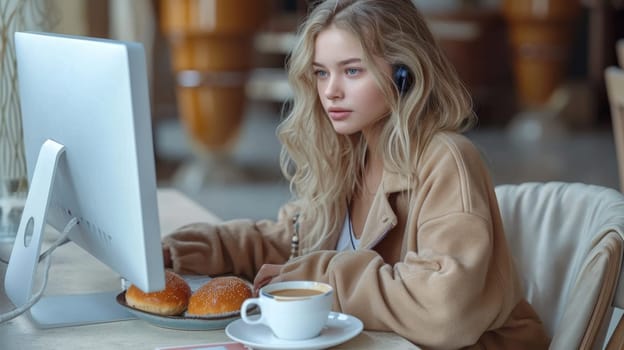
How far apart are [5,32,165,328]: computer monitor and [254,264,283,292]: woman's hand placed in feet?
0.69

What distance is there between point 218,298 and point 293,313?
16 cm

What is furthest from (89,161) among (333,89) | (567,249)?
(567,249)

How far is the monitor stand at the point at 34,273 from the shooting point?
4.39 ft

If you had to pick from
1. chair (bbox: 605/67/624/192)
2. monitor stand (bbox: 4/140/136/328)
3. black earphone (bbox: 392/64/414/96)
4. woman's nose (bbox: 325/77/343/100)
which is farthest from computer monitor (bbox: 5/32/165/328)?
→ chair (bbox: 605/67/624/192)

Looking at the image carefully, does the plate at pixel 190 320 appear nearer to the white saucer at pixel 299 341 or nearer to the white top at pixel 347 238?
the white saucer at pixel 299 341

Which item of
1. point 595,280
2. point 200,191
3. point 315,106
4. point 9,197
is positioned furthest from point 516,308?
point 200,191

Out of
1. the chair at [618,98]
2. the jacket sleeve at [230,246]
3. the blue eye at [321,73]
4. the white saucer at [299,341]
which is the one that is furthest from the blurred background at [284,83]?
the white saucer at [299,341]

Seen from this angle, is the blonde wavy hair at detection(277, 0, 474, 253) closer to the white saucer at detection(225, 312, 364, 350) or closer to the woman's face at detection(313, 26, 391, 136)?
the woman's face at detection(313, 26, 391, 136)

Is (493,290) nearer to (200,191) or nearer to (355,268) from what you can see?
(355,268)

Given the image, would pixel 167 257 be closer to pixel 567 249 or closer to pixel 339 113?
pixel 339 113

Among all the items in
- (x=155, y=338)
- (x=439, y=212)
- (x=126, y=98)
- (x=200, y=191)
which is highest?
(x=126, y=98)

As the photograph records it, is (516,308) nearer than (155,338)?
No

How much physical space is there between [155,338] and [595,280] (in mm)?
A: 621

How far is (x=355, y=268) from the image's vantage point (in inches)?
54.1
